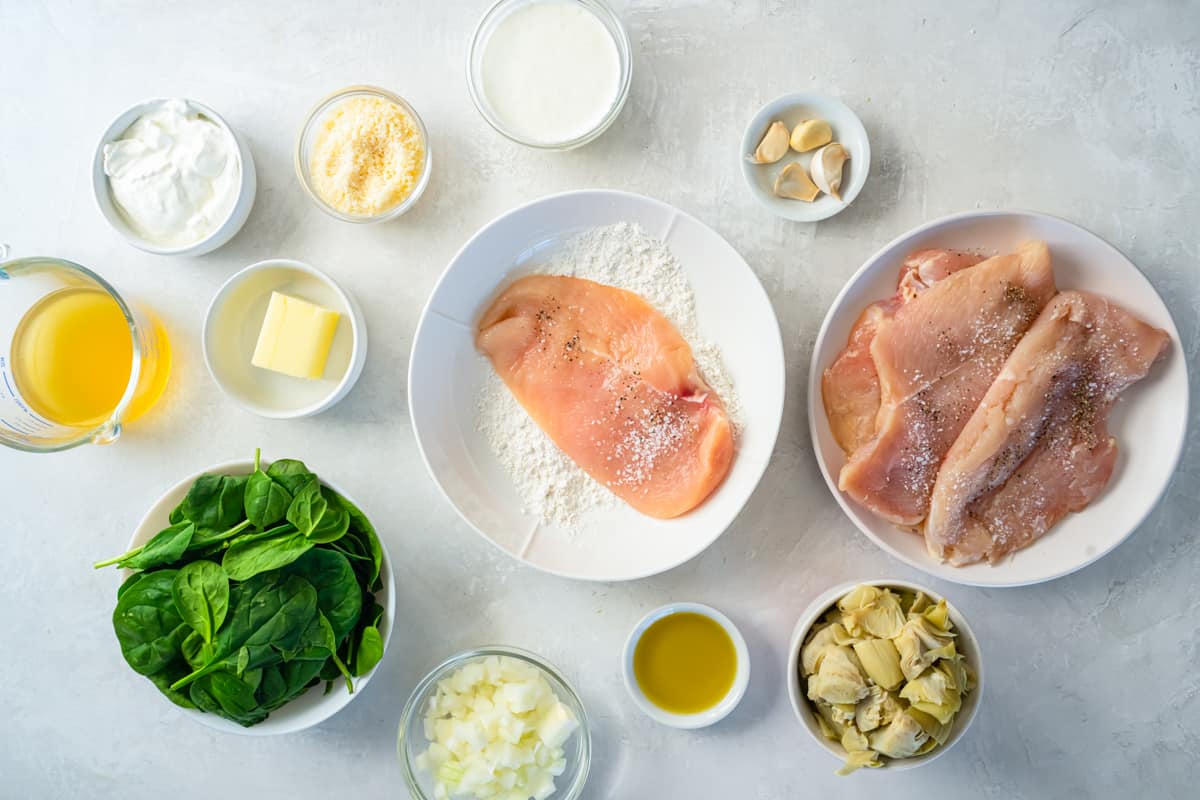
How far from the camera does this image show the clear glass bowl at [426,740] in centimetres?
161

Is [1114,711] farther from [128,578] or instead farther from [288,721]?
[128,578]

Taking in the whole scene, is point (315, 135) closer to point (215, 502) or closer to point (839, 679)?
point (215, 502)

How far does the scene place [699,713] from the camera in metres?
1.67

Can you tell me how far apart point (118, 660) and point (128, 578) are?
364 mm

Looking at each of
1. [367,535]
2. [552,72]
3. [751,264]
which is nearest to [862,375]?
[751,264]

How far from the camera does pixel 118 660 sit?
179 cm

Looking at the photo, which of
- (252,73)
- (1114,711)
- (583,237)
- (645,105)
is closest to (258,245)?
(252,73)

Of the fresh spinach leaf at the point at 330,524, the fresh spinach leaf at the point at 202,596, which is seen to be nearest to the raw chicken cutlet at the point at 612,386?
the fresh spinach leaf at the point at 330,524

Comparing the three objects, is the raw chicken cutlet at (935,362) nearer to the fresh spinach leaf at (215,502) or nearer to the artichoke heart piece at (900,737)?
the artichoke heart piece at (900,737)

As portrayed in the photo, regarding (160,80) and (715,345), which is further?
(160,80)

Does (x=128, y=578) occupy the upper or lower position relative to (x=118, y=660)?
upper

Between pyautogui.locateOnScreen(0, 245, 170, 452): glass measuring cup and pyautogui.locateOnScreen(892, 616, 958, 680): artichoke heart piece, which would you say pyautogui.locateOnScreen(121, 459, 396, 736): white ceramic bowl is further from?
pyautogui.locateOnScreen(892, 616, 958, 680): artichoke heart piece

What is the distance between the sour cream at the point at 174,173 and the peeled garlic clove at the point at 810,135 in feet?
3.77

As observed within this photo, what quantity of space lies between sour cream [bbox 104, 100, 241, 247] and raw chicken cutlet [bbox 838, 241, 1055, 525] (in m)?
1.37
